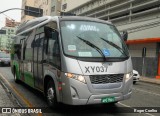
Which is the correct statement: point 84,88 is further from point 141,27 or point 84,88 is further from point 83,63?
point 141,27

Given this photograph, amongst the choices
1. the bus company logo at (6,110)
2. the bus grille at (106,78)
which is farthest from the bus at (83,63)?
the bus company logo at (6,110)

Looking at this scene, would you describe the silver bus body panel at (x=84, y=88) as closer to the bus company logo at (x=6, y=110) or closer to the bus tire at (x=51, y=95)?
the bus tire at (x=51, y=95)

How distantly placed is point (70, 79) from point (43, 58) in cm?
218

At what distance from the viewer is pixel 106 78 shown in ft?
24.5

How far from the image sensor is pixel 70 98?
7152 millimetres

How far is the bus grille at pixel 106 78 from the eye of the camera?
24.0 feet

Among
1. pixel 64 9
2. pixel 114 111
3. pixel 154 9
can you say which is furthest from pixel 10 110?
pixel 64 9

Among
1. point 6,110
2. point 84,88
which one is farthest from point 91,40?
point 6,110

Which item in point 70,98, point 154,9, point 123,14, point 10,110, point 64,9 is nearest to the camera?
point 70,98

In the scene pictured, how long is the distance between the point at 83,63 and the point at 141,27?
24.0 metres

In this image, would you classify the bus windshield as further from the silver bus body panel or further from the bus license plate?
the bus license plate

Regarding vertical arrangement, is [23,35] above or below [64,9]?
below

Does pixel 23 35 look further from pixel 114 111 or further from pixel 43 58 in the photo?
pixel 114 111

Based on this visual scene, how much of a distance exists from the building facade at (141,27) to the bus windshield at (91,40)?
1924cm
